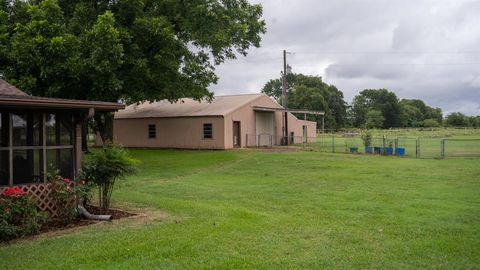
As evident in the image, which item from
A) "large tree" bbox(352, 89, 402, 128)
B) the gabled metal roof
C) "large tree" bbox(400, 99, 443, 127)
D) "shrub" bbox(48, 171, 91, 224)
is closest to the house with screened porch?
"shrub" bbox(48, 171, 91, 224)

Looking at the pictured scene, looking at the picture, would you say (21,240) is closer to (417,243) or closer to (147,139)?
(417,243)

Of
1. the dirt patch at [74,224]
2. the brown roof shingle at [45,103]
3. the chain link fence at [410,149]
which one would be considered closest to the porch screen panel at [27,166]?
the dirt patch at [74,224]

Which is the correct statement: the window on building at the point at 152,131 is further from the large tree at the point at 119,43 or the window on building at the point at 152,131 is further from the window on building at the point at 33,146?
the window on building at the point at 33,146

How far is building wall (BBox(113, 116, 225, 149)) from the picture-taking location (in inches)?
1267

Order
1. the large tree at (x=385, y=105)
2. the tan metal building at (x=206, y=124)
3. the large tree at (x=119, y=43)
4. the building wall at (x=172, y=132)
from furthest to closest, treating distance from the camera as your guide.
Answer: the large tree at (x=385, y=105)
the tan metal building at (x=206, y=124)
the building wall at (x=172, y=132)
the large tree at (x=119, y=43)

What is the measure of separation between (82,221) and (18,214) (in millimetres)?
1510

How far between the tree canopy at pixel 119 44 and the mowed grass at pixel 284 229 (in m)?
5.90

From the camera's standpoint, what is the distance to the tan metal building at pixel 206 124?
32.4 meters

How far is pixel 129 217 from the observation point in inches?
380

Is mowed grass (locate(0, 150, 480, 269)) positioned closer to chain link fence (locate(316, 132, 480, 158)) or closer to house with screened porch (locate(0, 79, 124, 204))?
house with screened porch (locate(0, 79, 124, 204))

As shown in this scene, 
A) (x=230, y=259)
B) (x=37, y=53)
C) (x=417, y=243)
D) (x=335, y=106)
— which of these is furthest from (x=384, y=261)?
(x=335, y=106)

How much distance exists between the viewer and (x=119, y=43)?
1938 cm

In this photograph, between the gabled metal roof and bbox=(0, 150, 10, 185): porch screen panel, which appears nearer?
bbox=(0, 150, 10, 185): porch screen panel

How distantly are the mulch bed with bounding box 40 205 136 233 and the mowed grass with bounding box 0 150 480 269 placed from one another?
68 centimetres
